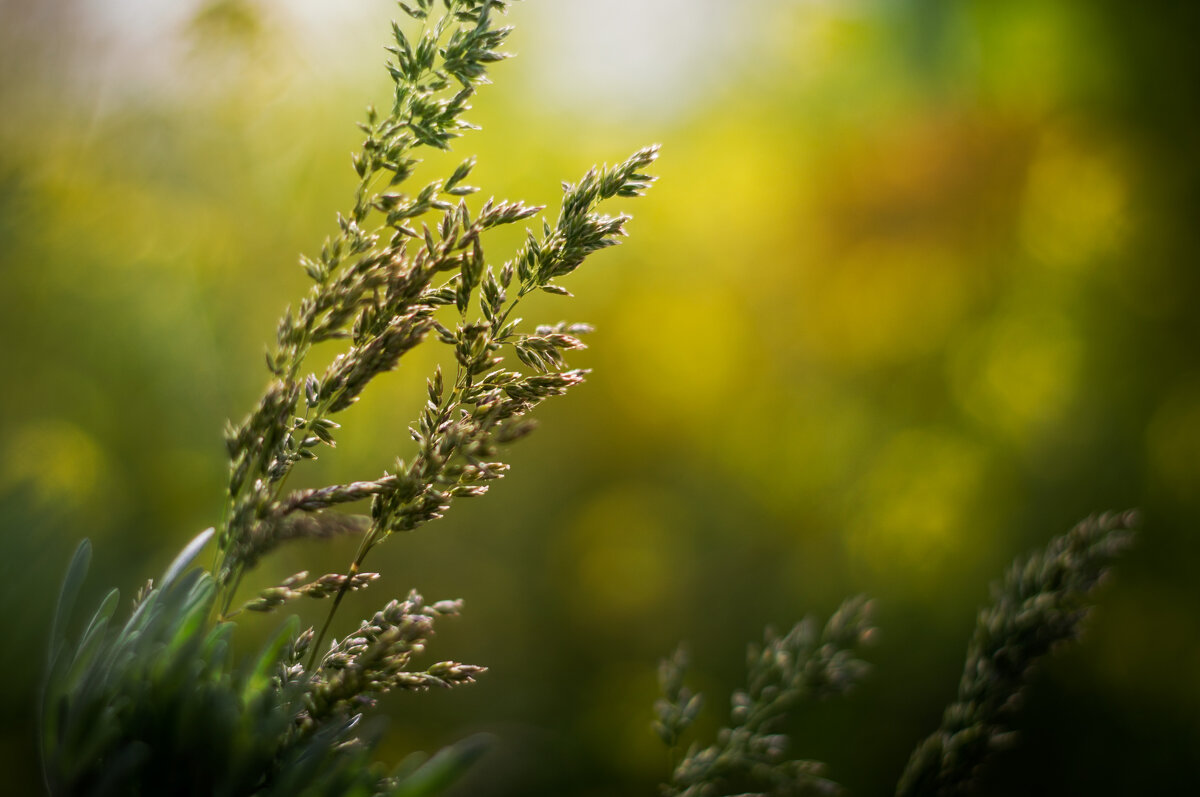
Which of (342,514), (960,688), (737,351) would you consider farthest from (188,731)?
(737,351)

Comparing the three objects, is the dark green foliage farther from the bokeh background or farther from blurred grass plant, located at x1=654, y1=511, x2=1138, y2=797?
the bokeh background

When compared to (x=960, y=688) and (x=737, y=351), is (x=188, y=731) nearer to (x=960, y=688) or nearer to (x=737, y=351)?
(x=960, y=688)

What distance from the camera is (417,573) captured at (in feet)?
7.36

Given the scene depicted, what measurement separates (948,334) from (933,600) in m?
1.06

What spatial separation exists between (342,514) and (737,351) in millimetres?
2679

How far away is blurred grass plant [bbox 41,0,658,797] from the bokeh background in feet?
3.77

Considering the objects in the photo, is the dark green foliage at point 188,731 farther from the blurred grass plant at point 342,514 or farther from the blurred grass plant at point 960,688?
the blurred grass plant at point 960,688

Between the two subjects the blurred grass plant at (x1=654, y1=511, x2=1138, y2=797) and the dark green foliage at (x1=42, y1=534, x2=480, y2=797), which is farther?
the blurred grass plant at (x1=654, y1=511, x2=1138, y2=797)

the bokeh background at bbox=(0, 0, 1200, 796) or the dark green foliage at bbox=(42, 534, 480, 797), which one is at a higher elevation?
the bokeh background at bbox=(0, 0, 1200, 796)

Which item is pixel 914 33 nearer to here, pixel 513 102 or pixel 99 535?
pixel 513 102

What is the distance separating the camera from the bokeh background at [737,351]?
190 cm

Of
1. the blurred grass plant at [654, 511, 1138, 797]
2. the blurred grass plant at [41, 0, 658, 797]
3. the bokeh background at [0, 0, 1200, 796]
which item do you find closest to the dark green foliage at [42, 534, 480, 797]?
the blurred grass plant at [41, 0, 658, 797]

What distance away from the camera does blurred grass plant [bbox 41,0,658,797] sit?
13.0 inches

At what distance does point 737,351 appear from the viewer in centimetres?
294
